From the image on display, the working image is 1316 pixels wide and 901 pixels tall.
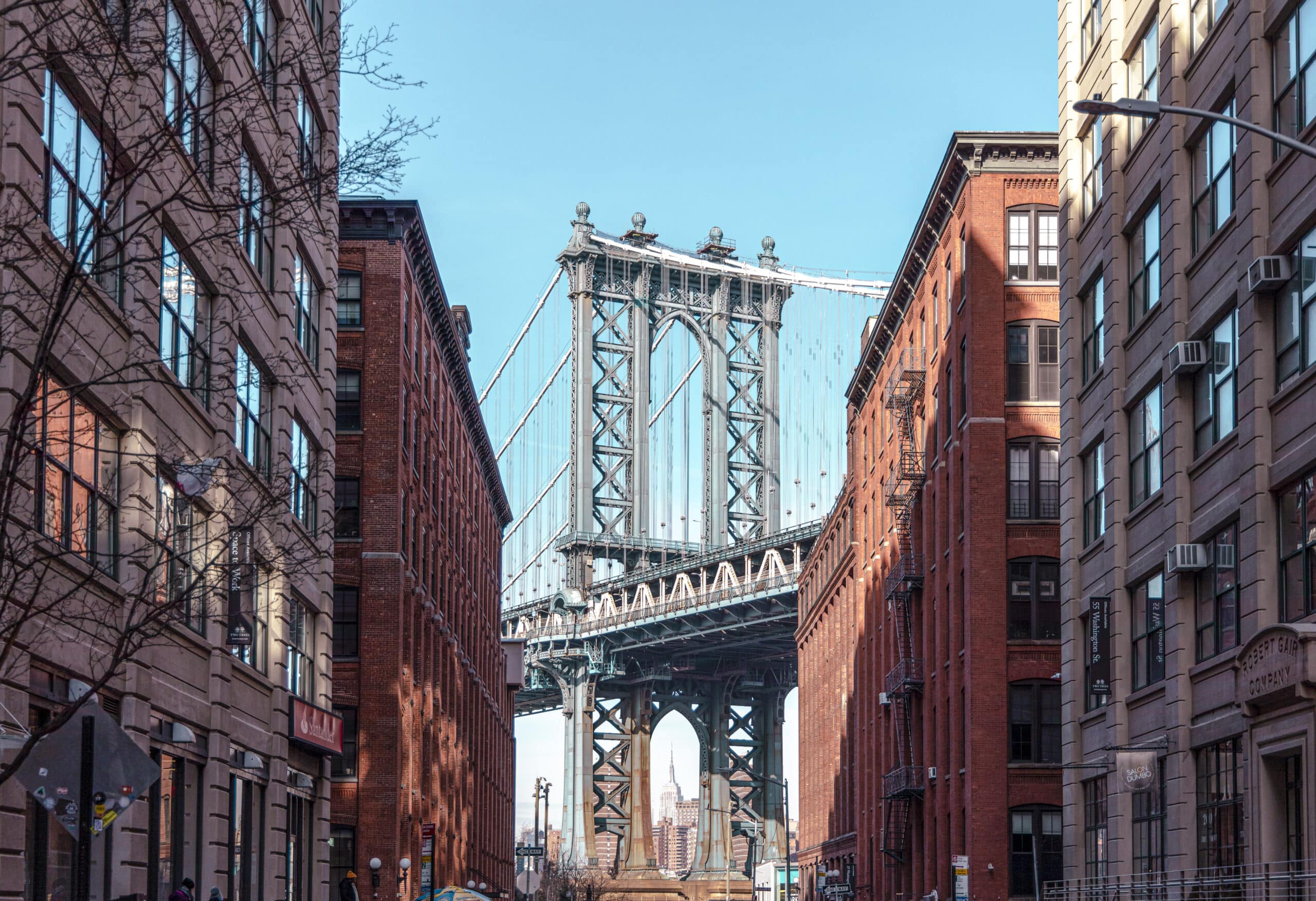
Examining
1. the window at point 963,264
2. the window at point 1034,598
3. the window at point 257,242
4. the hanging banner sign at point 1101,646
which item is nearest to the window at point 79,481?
the window at point 257,242

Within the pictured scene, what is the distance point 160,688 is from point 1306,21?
18405mm

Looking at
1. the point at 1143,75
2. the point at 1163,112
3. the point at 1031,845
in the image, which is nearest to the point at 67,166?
the point at 1163,112

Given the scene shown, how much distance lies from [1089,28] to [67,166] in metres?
24.1

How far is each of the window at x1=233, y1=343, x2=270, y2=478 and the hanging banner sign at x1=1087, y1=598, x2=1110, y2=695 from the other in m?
15.7

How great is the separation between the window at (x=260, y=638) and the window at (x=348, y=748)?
1742 cm

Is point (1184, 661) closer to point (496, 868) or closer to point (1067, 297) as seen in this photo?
point (1067, 297)

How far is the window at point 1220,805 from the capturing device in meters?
27.0

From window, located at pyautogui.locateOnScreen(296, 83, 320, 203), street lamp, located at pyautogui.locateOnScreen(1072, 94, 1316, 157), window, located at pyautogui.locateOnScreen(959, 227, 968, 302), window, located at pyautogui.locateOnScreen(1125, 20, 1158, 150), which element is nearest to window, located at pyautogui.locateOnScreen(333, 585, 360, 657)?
window, located at pyautogui.locateOnScreen(296, 83, 320, 203)

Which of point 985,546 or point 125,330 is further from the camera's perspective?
point 985,546

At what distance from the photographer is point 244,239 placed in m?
31.7

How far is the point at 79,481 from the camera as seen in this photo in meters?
20.9

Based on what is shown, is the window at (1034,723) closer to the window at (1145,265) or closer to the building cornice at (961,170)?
the building cornice at (961,170)

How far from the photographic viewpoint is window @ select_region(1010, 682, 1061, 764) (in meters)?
50.6

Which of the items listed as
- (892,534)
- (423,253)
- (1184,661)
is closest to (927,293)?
(892,534)
